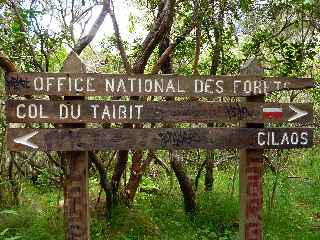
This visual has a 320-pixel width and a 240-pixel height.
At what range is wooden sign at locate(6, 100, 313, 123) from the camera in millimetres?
4410

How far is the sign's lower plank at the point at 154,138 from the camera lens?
445cm

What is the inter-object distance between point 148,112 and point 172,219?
353cm

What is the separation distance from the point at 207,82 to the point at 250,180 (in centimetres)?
108

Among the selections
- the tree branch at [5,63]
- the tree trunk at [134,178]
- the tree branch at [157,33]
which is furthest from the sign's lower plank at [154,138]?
the tree trunk at [134,178]

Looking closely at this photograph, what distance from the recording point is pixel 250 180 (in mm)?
4930

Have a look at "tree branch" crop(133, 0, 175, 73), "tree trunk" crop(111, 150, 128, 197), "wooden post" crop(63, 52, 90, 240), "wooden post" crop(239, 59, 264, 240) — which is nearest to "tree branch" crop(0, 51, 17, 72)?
"wooden post" crop(63, 52, 90, 240)

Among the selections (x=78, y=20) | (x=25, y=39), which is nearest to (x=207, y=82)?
(x=25, y=39)

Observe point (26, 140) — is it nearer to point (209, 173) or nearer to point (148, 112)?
point (148, 112)

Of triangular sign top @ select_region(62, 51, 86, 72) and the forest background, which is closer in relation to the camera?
triangular sign top @ select_region(62, 51, 86, 72)

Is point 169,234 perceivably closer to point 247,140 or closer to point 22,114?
point 247,140

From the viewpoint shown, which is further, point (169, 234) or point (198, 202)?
point (198, 202)

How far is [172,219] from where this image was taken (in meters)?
7.73

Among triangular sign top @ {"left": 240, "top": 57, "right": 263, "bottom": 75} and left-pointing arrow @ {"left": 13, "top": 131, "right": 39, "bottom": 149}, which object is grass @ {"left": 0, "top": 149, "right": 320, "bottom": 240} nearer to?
left-pointing arrow @ {"left": 13, "top": 131, "right": 39, "bottom": 149}

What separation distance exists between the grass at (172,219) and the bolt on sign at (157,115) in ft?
6.93
